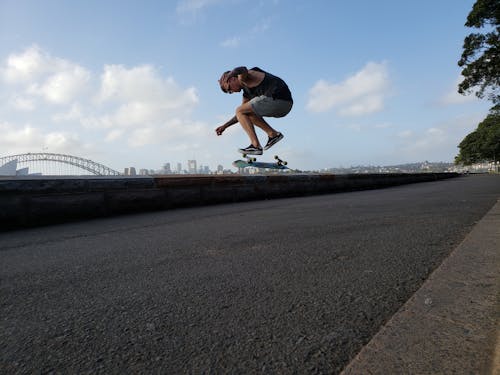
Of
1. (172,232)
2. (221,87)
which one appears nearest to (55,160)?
(221,87)

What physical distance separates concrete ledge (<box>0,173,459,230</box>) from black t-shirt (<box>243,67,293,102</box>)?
191cm

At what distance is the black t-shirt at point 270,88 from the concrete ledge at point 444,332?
6.03 metres

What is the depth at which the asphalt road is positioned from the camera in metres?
0.91

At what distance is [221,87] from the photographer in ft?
23.2

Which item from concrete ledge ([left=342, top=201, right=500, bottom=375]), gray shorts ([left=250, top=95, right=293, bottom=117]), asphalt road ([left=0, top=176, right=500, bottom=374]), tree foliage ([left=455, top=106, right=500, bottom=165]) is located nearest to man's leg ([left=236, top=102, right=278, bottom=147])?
gray shorts ([left=250, top=95, right=293, bottom=117])

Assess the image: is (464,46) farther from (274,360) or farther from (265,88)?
(274,360)

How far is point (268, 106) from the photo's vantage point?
702 centimetres

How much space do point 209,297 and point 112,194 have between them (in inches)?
143

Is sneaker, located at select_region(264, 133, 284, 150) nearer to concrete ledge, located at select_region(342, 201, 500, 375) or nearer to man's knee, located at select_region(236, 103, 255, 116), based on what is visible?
man's knee, located at select_region(236, 103, 255, 116)

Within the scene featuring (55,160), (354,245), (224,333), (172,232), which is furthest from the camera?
(55,160)

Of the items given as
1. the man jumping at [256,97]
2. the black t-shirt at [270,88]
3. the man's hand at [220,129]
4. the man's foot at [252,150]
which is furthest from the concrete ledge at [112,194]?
the black t-shirt at [270,88]

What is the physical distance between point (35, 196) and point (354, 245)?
3.76m

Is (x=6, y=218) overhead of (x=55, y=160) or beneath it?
beneath

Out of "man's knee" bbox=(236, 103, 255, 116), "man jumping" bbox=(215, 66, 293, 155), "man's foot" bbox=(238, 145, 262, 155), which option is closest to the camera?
"man jumping" bbox=(215, 66, 293, 155)
